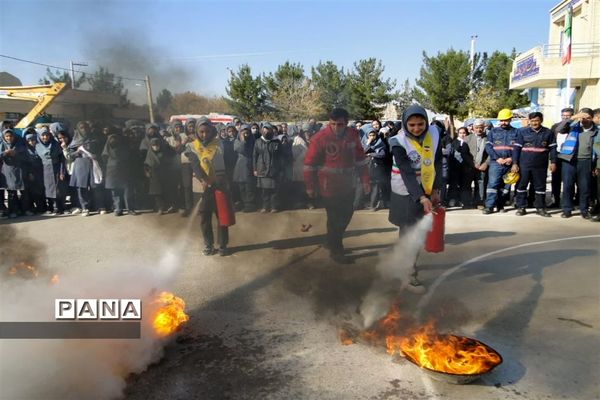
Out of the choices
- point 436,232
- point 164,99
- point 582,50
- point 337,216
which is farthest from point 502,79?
point 164,99

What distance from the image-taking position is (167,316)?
3.62m

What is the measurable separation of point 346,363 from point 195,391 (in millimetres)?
1057

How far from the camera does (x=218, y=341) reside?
3.69 meters

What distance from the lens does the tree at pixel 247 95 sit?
430 centimetres

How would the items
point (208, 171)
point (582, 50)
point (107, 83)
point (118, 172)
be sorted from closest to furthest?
1. point (107, 83)
2. point (208, 171)
3. point (118, 172)
4. point (582, 50)

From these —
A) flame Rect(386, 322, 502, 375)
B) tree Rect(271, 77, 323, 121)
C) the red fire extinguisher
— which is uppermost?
tree Rect(271, 77, 323, 121)

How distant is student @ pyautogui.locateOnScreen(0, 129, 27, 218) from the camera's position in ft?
29.1

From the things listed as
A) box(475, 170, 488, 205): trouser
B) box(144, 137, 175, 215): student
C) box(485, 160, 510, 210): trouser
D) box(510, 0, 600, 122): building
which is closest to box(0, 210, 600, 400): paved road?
box(144, 137, 175, 215): student

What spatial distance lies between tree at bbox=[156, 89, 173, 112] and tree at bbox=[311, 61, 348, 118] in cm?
266

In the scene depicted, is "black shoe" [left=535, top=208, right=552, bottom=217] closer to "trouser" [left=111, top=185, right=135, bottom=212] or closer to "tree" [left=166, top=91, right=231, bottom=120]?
"tree" [left=166, top=91, right=231, bottom=120]

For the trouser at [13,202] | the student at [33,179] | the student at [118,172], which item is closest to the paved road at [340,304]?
the student at [118,172]

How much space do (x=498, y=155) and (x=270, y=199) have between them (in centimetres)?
456

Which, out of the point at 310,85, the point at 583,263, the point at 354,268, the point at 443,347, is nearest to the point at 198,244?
the point at 354,268

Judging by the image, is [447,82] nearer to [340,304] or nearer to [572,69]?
[572,69]
